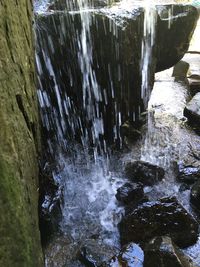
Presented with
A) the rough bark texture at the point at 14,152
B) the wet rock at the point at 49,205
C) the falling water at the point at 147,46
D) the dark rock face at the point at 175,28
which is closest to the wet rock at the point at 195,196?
the wet rock at the point at 49,205

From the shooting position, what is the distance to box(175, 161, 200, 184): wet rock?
5.02 meters

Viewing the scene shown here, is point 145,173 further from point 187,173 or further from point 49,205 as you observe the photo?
point 49,205

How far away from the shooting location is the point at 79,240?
162 inches

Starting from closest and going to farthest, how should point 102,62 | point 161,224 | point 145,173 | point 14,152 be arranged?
point 14,152, point 161,224, point 145,173, point 102,62

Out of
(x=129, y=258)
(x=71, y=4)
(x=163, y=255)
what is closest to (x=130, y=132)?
(x=71, y=4)

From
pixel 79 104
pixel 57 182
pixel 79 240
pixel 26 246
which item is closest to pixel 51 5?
pixel 79 104

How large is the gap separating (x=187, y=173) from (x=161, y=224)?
A: 1.47 m

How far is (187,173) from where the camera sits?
510 centimetres

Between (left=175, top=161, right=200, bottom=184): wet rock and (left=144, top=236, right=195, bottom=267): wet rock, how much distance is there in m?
1.73

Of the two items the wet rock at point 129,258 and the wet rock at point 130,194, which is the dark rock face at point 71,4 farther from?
the wet rock at point 129,258

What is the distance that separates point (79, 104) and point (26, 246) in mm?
3564

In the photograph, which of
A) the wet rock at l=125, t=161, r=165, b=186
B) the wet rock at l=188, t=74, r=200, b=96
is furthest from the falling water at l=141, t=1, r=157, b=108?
the wet rock at l=188, t=74, r=200, b=96

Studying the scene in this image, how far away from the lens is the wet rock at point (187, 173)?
16.5ft

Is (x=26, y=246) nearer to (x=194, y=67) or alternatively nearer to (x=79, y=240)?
(x=79, y=240)
